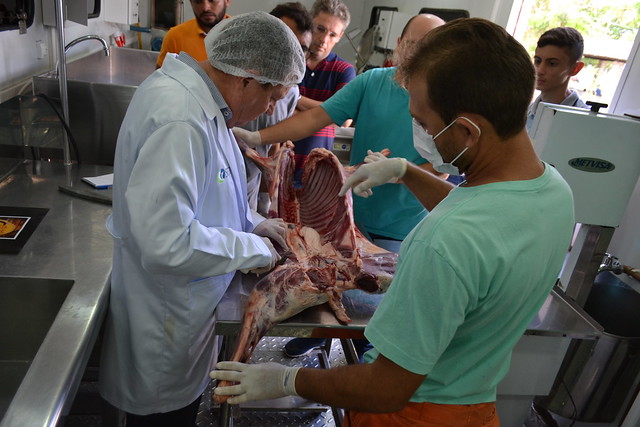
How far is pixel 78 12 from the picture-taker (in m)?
2.77

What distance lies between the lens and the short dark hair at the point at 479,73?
0.94 metres

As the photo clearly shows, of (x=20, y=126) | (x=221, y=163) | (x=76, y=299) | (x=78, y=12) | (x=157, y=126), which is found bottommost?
(x=76, y=299)

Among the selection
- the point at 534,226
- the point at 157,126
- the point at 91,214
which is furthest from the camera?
the point at 91,214

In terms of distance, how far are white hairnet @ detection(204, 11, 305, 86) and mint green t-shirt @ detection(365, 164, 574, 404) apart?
0.73 meters

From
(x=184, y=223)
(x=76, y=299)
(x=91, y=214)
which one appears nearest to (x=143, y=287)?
(x=76, y=299)

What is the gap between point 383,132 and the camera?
242 cm

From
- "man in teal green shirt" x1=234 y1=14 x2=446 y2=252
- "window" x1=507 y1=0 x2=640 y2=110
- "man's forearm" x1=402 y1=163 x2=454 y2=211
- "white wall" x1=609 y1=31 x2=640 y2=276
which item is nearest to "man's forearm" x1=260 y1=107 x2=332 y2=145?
"man in teal green shirt" x1=234 y1=14 x2=446 y2=252

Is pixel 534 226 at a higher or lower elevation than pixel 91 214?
higher

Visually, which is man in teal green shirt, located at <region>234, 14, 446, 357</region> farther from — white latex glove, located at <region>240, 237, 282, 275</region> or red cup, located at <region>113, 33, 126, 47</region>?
red cup, located at <region>113, 33, 126, 47</region>

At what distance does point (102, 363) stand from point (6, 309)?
0.38 metres

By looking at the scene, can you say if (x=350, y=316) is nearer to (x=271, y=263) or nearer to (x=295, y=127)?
(x=271, y=263)

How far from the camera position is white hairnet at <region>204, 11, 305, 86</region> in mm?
1434

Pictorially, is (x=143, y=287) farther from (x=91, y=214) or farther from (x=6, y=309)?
(x=91, y=214)

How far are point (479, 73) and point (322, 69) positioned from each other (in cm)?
270
